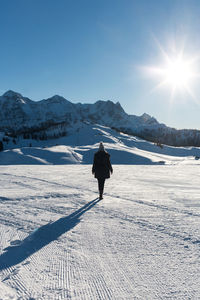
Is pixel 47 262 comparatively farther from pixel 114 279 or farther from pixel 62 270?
pixel 114 279

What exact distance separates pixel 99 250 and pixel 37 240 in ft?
4.66

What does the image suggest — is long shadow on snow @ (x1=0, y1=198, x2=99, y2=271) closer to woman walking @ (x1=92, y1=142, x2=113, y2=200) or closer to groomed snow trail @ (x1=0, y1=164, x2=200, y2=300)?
groomed snow trail @ (x1=0, y1=164, x2=200, y2=300)

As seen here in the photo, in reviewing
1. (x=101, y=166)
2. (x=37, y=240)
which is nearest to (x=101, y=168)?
(x=101, y=166)

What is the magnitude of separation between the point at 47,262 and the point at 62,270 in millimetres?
389

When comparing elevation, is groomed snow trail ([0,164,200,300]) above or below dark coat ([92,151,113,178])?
below

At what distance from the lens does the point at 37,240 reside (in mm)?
3951

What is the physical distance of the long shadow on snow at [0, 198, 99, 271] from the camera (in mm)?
3306

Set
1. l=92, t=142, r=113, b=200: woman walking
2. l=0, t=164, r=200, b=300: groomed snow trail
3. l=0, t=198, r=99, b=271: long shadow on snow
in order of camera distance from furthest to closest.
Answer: l=92, t=142, r=113, b=200: woman walking → l=0, t=198, r=99, b=271: long shadow on snow → l=0, t=164, r=200, b=300: groomed snow trail

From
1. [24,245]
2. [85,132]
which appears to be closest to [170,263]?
[24,245]

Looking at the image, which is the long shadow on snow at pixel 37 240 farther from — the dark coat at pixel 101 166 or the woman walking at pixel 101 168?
the dark coat at pixel 101 166

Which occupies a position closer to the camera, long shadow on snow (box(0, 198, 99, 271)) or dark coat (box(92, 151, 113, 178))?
long shadow on snow (box(0, 198, 99, 271))

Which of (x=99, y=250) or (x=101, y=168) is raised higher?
(x=101, y=168)

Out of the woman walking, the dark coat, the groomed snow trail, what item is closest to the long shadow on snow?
the groomed snow trail

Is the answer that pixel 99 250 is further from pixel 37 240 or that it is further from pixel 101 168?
pixel 101 168
